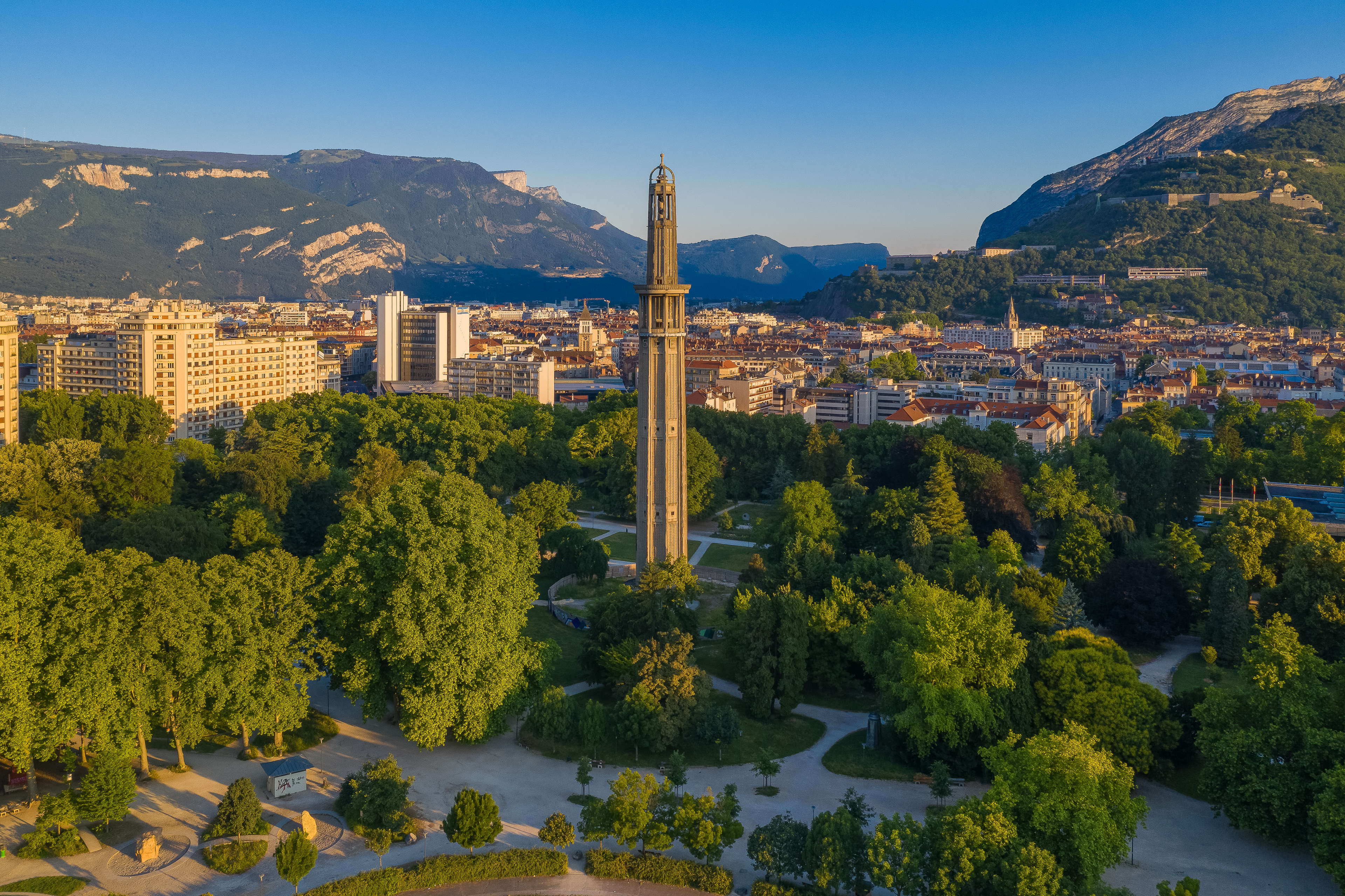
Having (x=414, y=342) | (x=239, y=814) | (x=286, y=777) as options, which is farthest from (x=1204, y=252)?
(x=239, y=814)

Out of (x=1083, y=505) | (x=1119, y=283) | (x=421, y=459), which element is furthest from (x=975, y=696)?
(x=1119, y=283)

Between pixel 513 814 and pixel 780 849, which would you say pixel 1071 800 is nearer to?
pixel 780 849

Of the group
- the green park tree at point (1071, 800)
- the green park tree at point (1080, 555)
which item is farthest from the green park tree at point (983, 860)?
the green park tree at point (1080, 555)

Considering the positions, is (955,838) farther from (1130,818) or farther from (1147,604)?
(1147,604)

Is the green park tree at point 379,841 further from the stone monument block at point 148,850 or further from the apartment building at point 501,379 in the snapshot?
the apartment building at point 501,379

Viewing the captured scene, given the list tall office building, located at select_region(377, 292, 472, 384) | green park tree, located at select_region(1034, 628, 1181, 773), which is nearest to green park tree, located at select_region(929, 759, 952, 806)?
green park tree, located at select_region(1034, 628, 1181, 773)

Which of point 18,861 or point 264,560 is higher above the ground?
point 264,560
